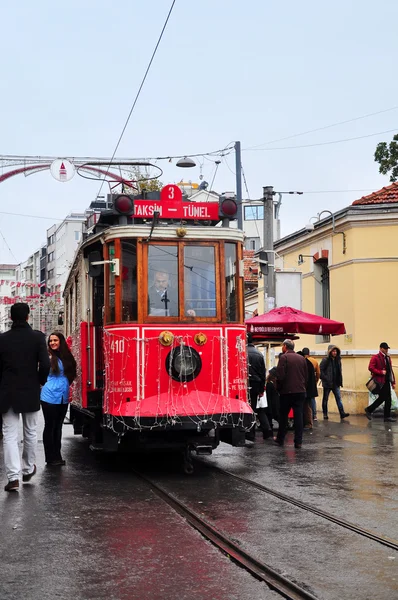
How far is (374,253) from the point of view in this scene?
24.4 metres

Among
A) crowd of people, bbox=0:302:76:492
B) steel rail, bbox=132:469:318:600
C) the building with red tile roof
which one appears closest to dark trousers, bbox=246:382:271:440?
crowd of people, bbox=0:302:76:492

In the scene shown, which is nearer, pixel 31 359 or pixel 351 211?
pixel 31 359

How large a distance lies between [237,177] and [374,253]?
5.83 m

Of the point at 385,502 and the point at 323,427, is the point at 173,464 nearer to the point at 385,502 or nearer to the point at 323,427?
the point at 385,502

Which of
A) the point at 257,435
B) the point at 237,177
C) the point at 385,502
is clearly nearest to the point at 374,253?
the point at 237,177

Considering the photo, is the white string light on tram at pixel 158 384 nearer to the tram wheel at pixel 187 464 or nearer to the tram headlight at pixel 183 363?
the tram headlight at pixel 183 363

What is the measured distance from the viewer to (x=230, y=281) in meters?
12.1

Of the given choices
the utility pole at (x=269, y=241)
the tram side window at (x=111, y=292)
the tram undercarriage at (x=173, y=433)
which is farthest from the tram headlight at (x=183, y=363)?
the utility pole at (x=269, y=241)

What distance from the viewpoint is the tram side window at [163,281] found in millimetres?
11742

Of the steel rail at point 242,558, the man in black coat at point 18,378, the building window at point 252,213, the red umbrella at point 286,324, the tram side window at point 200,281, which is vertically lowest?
the steel rail at point 242,558

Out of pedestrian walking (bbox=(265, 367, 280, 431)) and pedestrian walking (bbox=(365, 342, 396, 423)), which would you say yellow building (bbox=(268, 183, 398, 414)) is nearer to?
pedestrian walking (bbox=(365, 342, 396, 423))

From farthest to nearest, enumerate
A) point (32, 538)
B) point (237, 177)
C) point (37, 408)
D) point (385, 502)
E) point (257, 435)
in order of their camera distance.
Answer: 1. point (237, 177)
2. point (257, 435)
3. point (37, 408)
4. point (385, 502)
5. point (32, 538)

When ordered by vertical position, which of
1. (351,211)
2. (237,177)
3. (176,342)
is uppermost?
(237,177)

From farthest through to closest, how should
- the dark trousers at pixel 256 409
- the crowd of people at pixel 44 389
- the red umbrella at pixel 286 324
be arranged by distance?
the red umbrella at pixel 286 324
the dark trousers at pixel 256 409
the crowd of people at pixel 44 389
